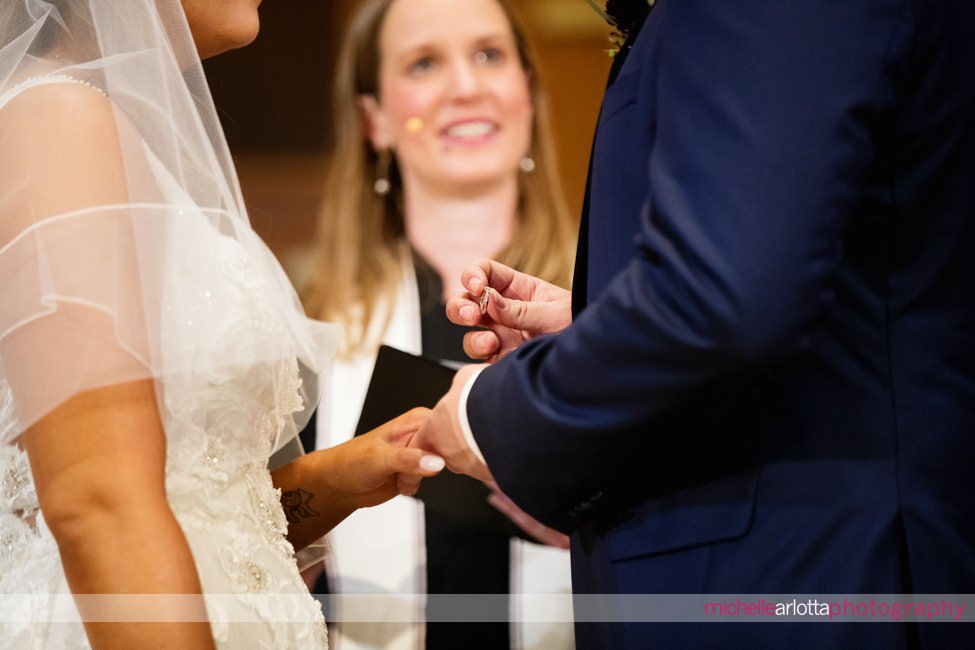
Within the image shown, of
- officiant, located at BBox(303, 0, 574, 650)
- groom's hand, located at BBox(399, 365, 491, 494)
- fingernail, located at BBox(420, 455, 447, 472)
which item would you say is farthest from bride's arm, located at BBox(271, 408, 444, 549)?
officiant, located at BBox(303, 0, 574, 650)

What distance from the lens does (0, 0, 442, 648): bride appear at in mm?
1068

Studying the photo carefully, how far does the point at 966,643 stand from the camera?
1.00 meters

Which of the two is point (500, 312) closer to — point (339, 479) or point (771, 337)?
point (339, 479)

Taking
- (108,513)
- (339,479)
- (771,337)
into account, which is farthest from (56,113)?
(771,337)

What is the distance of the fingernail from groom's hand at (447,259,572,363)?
0.52ft

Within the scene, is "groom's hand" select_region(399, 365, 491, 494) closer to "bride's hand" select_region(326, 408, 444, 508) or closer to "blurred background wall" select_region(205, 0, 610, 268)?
"bride's hand" select_region(326, 408, 444, 508)

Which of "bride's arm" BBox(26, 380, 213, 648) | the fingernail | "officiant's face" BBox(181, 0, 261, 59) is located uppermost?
"officiant's face" BBox(181, 0, 261, 59)

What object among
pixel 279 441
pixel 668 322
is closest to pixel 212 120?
pixel 279 441

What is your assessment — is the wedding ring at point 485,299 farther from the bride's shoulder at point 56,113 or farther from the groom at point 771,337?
the bride's shoulder at point 56,113

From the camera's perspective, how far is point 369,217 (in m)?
2.65

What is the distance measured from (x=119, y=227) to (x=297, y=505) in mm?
617

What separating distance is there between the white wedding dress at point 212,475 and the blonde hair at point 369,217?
48.6 inches

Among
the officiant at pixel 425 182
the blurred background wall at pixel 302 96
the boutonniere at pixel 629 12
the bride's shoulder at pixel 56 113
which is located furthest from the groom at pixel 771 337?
the blurred background wall at pixel 302 96

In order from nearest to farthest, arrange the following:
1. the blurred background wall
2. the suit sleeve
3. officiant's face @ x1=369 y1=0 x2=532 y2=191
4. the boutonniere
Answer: the suit sleeve → the boutonniere → officiant's face @ x1=369 y1=0 x2=532 y2=191 → the blurred background wall
